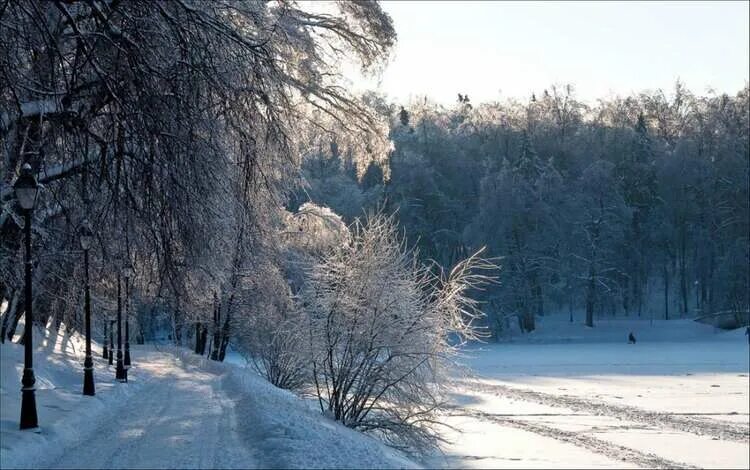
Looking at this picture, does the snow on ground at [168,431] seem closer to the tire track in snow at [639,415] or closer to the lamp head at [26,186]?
the lamp head at [26,186]

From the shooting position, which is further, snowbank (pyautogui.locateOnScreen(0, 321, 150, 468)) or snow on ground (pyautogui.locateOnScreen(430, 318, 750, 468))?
snow on ground (pyautogui.locateOnScreen(430, 318, 750, 468))

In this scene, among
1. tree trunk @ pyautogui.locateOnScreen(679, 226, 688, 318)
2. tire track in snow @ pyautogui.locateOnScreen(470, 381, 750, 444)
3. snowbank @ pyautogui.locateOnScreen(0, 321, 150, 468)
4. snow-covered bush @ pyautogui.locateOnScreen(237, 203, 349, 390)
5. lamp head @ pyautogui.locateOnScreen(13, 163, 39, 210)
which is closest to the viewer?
snowbank @ pyautogui.locateOnScreen(0, 321, 150, 468)

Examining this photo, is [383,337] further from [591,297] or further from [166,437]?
[591,297]

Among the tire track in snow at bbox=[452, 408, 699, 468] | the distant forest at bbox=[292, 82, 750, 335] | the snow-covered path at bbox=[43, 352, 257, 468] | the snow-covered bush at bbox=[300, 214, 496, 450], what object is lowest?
the tire track in snow at bbox=[452, 408, 699, 468]

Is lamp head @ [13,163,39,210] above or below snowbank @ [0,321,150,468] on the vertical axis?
above

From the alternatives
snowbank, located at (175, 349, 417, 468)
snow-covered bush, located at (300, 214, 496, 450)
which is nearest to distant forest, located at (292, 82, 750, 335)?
snow-covered bush, located at (300, 214, 496, 450)

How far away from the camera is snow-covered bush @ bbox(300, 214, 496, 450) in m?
19.4

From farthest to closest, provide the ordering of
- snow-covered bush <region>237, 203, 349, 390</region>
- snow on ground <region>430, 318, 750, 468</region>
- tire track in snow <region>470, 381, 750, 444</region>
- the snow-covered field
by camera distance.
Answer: snow-covered bush <region>237, 203, 349, 390</region> < tire track in snow <region>470, 381, 750, 444</region> < snow on ground <region>430, 318, 750, 468</region> < the snow-covered field

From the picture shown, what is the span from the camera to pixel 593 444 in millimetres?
21625

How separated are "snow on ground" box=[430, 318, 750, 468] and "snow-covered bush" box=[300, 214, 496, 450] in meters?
1.10

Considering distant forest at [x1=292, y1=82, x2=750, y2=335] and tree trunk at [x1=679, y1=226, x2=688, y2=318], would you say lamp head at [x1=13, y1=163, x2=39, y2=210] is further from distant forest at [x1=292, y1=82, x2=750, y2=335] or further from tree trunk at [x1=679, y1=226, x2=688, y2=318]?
tree trunk at [x1=679, y1=226, x2=688, y2=318]

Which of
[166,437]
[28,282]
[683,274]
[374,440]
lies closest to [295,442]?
[166,437]

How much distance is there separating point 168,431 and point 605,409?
17.1m

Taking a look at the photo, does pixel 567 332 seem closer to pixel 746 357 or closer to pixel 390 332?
pixel 746 357
